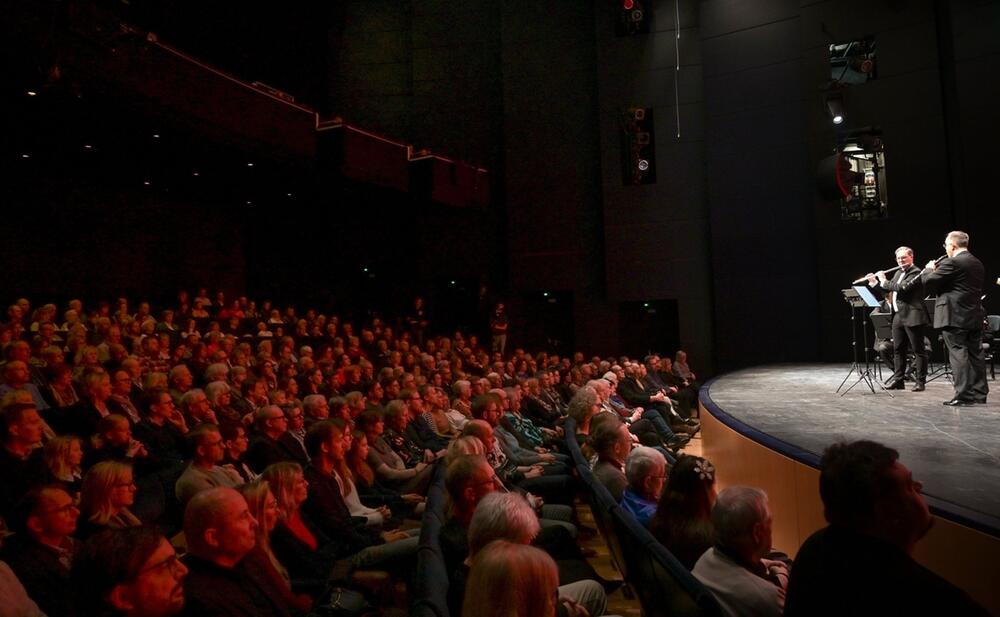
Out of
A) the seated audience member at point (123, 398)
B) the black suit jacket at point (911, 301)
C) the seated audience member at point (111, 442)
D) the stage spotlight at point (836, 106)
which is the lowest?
the seated audience member at point (111, 442)

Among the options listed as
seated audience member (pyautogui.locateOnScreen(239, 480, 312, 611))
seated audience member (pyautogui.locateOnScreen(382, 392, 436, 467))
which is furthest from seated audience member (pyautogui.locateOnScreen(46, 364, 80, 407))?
seated audience member (pyautogui.locateOnScreen(239, 480, 312, 611))

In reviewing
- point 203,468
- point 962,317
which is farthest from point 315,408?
point 962,317

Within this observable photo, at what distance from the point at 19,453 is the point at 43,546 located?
3.42 ft

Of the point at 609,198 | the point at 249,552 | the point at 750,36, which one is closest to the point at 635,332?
→ the point at 609,198

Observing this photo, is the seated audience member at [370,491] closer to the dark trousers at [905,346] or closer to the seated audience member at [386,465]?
the seated audience member at [386,465]

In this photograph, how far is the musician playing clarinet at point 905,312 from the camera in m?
5.01

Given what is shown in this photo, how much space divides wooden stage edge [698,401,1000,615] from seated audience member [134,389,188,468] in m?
3.04

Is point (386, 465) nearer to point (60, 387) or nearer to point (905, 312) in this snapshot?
point (60, 387)

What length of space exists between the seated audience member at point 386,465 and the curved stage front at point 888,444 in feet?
6.01

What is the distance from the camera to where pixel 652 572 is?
6.18 feet

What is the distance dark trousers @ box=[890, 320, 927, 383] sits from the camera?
5.17 m

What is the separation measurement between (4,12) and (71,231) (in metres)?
4.28

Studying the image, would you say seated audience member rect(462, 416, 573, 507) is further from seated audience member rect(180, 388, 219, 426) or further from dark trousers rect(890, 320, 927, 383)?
dark trousers rect(890, 320, 927, 383)

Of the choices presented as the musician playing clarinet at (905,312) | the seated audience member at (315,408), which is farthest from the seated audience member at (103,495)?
the musician playing clarinet at (905,312)
